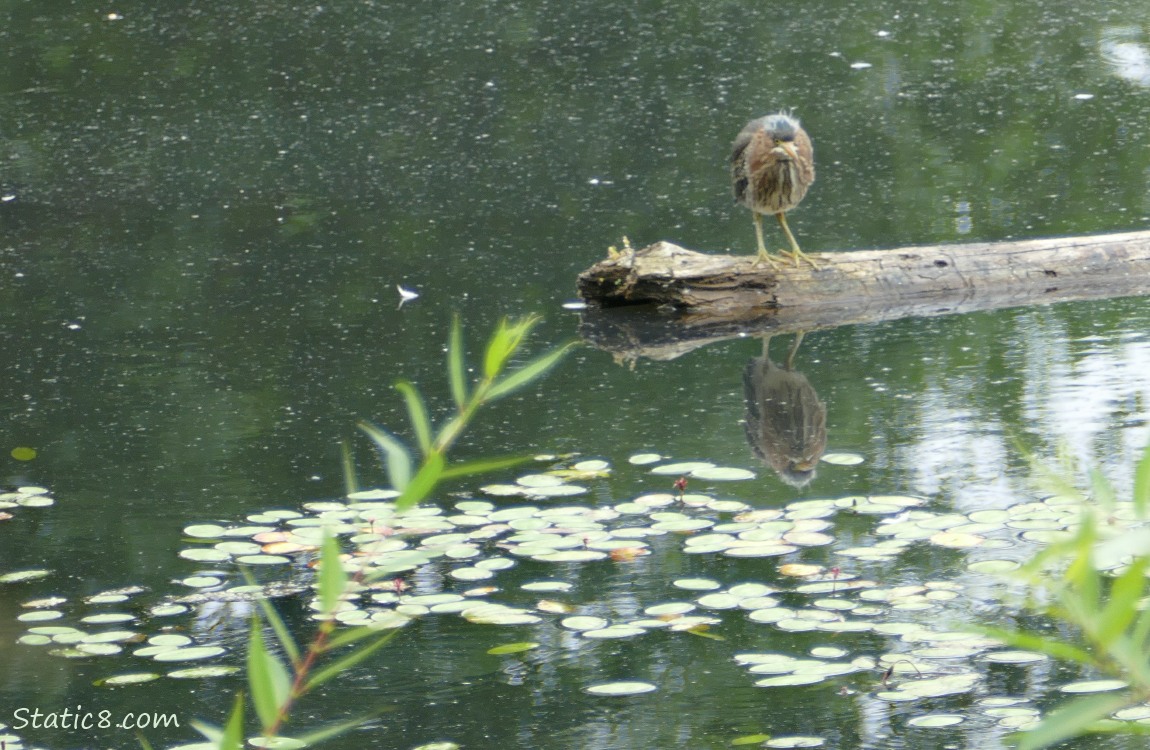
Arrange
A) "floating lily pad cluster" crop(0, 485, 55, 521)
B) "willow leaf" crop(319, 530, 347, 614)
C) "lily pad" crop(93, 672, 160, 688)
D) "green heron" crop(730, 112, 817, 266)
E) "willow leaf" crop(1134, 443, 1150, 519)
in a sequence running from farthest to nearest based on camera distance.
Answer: "green heron" crop(730, 112, 817, 266), "floating lily pad cluster" crop(0, 485, 55, 521), "lily pad" crop(93, 672, 160, 688), "willow leaf" crop(319, 530, 347, 614), "willow leaf" crop(1134, 443, 1150, 519)

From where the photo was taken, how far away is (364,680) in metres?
3.67

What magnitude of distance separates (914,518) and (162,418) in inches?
106

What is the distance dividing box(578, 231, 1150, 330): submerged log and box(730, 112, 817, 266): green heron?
12cm

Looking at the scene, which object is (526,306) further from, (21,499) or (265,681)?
(265,681)

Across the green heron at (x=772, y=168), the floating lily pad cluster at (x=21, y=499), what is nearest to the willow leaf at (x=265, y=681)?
the floating lily pad cluster at (x=21, y=499)

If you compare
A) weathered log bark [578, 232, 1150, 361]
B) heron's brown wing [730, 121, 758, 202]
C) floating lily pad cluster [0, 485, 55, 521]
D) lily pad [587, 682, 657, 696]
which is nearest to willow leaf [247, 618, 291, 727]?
lily pad [587, 682, 657, 696]

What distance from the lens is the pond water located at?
361cm

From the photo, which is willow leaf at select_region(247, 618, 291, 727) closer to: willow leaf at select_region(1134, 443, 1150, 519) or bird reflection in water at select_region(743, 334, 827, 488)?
willow leaf at select_region(1134, 443, 1150, 519)

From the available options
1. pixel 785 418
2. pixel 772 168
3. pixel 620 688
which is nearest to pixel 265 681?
pixel 620 688

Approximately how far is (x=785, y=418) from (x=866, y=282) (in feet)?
3.90

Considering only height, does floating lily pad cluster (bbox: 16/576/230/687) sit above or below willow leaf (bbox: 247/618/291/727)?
Answer: below

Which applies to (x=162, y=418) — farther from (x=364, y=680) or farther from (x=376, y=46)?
(x=376, y=46)

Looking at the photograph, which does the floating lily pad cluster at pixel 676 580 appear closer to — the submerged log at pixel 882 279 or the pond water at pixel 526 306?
the pond water at pixel 526 306

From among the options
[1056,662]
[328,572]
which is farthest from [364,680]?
[328,572]
